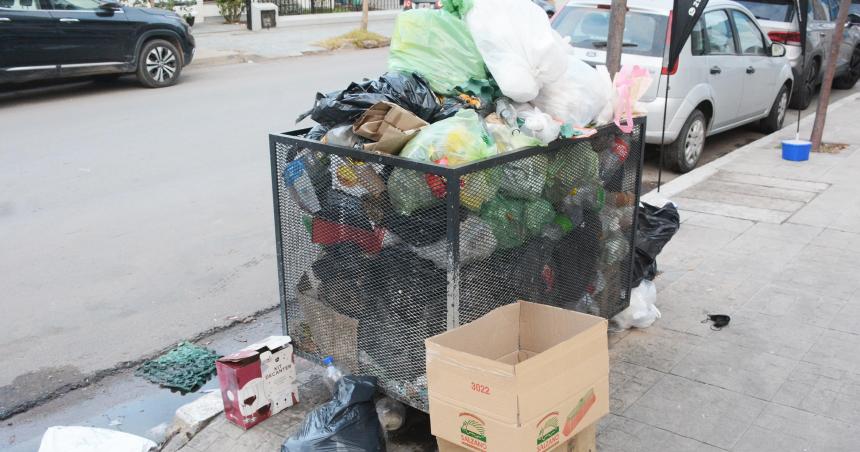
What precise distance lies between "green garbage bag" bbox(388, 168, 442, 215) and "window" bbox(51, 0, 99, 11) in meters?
10.4

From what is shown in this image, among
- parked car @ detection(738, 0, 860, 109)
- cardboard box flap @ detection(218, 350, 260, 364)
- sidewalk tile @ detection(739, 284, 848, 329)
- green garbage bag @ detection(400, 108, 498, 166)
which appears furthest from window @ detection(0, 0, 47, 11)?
sidewalk tile @ detection(739, 284, 848, 329)

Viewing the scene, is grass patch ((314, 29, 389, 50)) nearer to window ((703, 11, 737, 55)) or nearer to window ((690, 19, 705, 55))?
window ((703, 11, 737, 55))

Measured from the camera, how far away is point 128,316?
17.2 feet

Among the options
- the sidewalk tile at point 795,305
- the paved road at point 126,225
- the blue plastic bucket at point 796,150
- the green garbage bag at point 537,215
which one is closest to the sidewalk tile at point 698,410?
the green garbage bag at point 537,215

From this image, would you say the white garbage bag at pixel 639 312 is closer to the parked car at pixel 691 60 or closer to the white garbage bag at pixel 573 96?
the white garbage bag at pixel 573 96

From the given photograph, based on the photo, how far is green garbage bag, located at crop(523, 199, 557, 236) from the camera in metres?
3.71

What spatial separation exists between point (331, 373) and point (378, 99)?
4.43 ft

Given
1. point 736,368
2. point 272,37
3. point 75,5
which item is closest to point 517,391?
point 736,368

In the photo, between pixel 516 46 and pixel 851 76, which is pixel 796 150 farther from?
pixel 851 76

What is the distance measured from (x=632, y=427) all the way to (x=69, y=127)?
8.81m

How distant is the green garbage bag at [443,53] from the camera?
4023 millimetres

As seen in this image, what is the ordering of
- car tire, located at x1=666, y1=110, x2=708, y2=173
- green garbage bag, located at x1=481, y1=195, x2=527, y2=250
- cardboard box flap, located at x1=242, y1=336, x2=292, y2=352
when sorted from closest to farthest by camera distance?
green garbage bag, located at x1=481, y1=195, x2=527, y2=250 → cardboard box flap, located at x1=242, y1=336, x2=292, y2=352 → car tire, located at x1=666, y1=110, x2=708, y2=173

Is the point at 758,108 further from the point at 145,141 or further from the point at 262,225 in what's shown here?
the point at 145,141

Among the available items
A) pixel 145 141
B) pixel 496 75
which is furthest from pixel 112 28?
pixel 496 75
